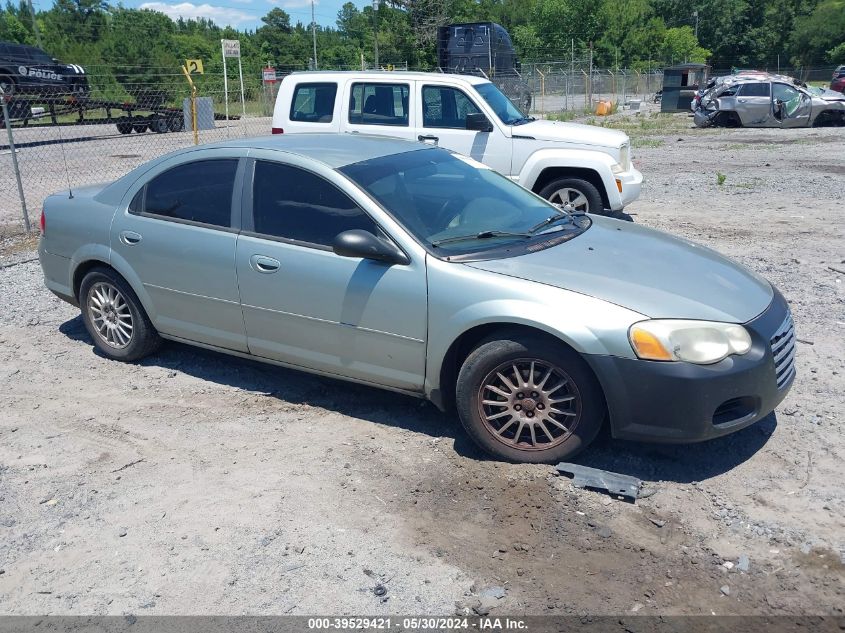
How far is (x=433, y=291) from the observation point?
4.21 meters

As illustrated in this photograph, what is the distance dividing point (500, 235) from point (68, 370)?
11.1ft

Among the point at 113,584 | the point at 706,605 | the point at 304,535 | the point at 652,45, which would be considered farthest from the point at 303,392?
the point at 652,45

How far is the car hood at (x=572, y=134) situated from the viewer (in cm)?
949

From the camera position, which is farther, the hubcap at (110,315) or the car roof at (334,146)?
the hubcap at (110,315)

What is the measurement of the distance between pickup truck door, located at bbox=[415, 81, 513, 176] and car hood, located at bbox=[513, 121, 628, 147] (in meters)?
0.30

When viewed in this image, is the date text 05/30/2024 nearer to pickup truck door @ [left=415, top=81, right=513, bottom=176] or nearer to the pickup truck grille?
the pickup truck grille

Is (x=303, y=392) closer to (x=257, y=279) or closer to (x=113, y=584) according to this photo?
(x=257, y=279)

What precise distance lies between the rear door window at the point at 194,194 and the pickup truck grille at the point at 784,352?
328cm

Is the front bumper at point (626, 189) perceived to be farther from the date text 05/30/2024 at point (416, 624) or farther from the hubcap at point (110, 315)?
the date text 05/30/2024 at point (416, 624)

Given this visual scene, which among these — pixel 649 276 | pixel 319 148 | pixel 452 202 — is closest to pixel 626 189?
pixel 452 202

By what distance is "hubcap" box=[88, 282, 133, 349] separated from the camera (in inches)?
223

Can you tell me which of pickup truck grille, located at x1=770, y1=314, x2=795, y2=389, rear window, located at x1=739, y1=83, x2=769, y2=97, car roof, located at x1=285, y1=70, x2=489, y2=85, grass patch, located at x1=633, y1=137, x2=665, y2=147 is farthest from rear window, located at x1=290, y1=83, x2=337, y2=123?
rear window, located at x1=739, y1=83, x2=769, y2=97

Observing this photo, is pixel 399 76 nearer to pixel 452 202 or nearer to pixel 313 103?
pixel 313 103

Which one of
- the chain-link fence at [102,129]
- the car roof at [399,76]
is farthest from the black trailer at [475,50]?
the car roof at [399,76]
